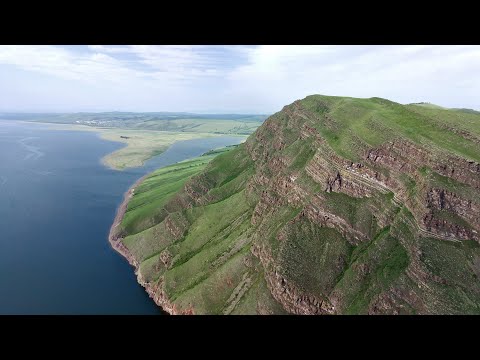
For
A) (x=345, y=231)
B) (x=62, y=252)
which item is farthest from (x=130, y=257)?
(x=345, y=231)

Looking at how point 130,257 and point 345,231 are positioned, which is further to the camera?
point 130,257

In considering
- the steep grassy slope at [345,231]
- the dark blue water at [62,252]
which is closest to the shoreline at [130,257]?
the steep grassy slope at [345,231]

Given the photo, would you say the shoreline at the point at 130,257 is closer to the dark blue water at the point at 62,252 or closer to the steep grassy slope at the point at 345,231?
the steep grassy slope at the point at 345,231

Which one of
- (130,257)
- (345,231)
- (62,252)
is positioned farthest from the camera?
(62,252)

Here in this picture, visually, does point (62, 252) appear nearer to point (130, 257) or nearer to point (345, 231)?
point (130, 257)

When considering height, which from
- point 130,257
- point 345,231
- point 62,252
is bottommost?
point 62,252

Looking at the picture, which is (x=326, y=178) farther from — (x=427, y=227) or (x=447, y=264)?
(x=447, y=264)
